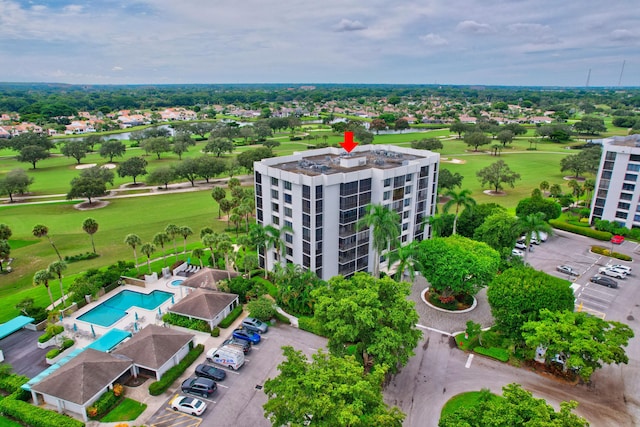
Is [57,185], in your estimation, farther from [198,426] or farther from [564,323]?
[564,323]

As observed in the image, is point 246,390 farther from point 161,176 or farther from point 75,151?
point 75,151

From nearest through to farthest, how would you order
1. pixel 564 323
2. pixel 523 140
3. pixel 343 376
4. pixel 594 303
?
pixel 343 376, pixel 564 323, pixel 594 303, pixel 523 140

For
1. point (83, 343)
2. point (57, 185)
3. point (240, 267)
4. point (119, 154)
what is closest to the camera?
point (83, 343)

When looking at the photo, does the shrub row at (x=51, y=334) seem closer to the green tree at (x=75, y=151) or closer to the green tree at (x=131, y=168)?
the green tree at (x=131, y=168)

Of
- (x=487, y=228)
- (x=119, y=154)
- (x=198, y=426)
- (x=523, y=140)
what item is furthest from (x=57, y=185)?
(x=523, y=140)

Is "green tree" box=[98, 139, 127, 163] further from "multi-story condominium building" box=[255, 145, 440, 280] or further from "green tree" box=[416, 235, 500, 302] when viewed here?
"green tree" box=[416, 235, 500, 302]

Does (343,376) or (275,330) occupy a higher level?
(343,376)

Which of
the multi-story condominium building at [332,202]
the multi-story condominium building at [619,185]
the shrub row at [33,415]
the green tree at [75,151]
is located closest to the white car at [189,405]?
the shrub row at [33,415]
